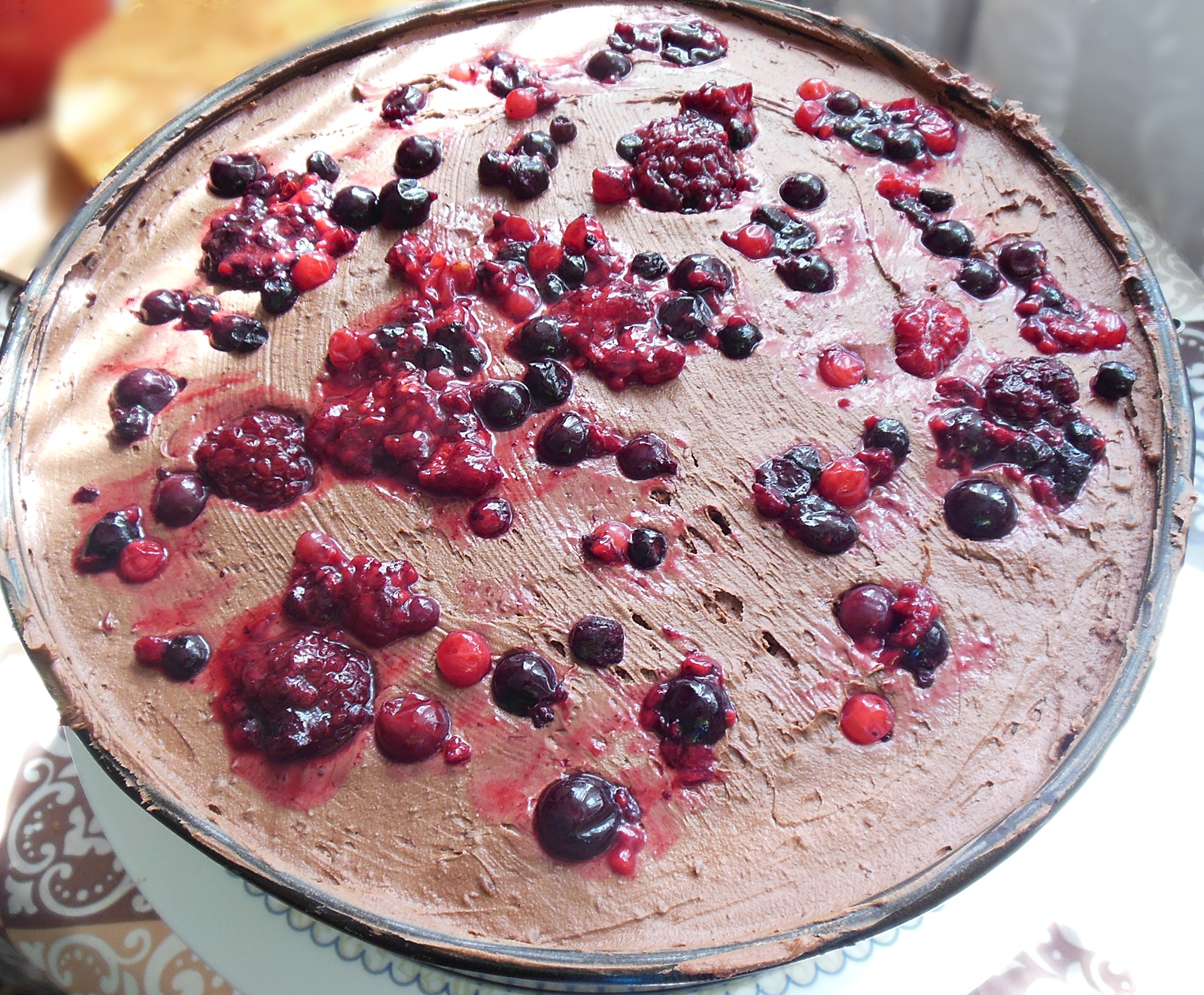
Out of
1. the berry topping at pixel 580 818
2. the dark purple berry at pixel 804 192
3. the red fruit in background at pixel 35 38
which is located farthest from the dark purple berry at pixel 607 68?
the berry topping at pixel 580 818

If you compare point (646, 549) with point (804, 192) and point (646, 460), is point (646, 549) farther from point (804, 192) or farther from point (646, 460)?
point (804, 192)

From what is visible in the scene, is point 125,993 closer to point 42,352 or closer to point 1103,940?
point 42,352

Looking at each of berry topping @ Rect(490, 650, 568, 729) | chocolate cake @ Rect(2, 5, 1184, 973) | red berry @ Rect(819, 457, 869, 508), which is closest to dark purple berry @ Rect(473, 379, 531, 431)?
chocolate cake @ Rect(2, 5, 1184, 973)

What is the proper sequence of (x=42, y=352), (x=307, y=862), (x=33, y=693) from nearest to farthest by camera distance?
(x=307, y=862)
(x=42, y=352)
(x=33, y=693)

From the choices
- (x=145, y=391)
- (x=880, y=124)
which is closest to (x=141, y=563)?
(x=145, y=391)

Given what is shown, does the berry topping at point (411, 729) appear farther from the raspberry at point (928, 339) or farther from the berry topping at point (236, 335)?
the raspberry at point (928, 339)

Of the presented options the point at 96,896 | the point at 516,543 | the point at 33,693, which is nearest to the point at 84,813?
the point at 96,896
